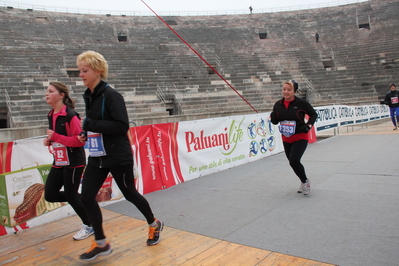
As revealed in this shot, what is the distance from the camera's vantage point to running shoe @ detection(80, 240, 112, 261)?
2.92m

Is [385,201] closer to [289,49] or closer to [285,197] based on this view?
[285,197]

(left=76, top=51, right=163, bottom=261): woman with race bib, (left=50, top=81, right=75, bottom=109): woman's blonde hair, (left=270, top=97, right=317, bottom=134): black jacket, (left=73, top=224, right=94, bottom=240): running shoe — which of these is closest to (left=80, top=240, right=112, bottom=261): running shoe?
(left=76, top=51, right=163, bottom=261): woman with race bib

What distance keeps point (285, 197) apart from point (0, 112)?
15.6 metres

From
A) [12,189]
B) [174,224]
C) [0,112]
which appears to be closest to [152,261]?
[174,224]

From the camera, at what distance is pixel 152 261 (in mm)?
2914

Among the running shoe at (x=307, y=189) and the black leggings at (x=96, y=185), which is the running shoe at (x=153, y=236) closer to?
the black leggings at (x=96, y=185)

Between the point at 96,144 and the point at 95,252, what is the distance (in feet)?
3.33

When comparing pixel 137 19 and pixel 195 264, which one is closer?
pixel 195 264

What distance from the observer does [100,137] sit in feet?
9.63

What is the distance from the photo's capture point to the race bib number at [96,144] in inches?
115

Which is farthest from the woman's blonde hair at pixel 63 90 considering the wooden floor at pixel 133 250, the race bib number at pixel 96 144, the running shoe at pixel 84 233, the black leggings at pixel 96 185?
the wooden floor at pixel 133 250

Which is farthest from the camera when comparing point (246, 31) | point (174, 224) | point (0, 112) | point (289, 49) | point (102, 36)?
point (246, 31)

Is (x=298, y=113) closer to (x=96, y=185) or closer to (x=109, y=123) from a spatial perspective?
(x=109, y=123)

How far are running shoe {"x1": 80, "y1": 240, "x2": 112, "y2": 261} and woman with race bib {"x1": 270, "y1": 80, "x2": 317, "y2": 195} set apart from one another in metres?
2.86
